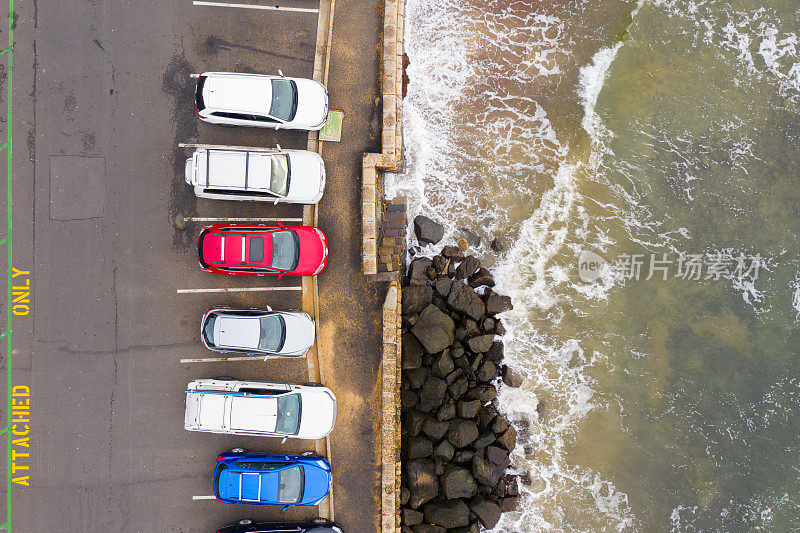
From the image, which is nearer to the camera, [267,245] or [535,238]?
[267,245]

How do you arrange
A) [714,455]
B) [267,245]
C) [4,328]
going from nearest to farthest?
[267,245] < [4,328] < [714,455]

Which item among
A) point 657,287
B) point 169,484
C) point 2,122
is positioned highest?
point 2,122

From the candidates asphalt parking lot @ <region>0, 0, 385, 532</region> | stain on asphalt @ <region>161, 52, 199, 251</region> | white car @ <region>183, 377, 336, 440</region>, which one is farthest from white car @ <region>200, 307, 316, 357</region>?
stain on asphalt @ <region>161, 52, 199, 251</region>

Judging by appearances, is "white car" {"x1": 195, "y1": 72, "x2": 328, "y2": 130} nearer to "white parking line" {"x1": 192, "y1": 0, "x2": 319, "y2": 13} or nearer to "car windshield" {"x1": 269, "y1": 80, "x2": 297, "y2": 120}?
"car windshield" {"x1": 269, "y1": 80, "x2": 297, "y2": 120}

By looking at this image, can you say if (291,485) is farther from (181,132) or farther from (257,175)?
(181,132)

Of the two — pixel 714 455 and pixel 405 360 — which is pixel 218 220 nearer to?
pixel 405 360

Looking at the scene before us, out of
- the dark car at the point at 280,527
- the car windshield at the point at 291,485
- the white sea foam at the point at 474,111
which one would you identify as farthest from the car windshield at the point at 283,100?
the dark car at the point at 280,527

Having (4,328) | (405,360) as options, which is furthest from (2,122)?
(405,360)

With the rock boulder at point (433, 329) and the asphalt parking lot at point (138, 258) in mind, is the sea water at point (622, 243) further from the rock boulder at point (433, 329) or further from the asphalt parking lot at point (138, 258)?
the asphalt parking lot at point (138, 258)
